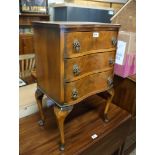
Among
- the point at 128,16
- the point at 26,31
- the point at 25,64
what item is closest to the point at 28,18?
the point at 26,31

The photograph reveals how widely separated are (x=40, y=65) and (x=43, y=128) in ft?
1.48

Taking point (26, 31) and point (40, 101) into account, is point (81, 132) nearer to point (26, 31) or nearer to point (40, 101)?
point (40, 101)

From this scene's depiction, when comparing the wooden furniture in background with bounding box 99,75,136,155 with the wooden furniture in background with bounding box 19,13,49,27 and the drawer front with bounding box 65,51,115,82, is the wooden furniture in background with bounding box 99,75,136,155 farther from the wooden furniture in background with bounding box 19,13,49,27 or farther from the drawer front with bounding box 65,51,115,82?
the wooden furniture in background with bounding box 19,13,49,27

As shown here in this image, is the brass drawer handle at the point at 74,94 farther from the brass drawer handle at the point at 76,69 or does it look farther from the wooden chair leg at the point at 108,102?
the wooden chair leg at the point at 108,102

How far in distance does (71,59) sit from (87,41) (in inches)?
5.8

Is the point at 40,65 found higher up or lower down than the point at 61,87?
higher up

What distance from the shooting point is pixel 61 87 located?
0.91 m

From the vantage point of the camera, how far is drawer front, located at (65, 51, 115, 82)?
91 cm

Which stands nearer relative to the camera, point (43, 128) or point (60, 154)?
point (60, 154)

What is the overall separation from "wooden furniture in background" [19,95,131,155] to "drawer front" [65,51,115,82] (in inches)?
17.0
